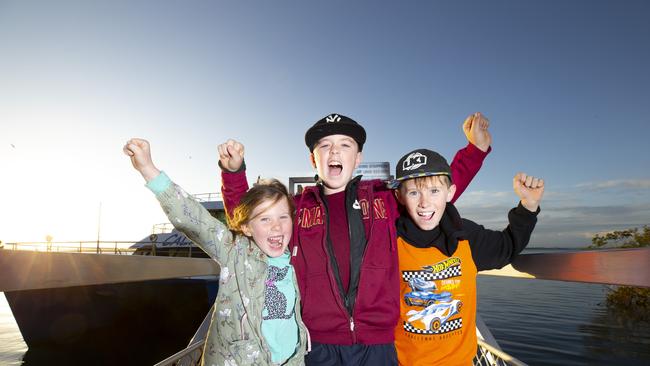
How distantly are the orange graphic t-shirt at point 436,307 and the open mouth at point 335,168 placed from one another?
1.95 feet

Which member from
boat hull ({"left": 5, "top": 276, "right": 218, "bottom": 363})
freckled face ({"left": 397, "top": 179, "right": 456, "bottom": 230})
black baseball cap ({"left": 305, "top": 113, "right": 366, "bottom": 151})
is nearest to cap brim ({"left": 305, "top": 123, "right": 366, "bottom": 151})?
black baseball cap ({"left": 305, "top": 113, "right": 366, "bottom": 151})

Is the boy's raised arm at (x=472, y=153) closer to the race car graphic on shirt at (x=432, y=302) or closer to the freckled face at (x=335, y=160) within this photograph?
the race car graphic on shirt at (x=432, y=302)

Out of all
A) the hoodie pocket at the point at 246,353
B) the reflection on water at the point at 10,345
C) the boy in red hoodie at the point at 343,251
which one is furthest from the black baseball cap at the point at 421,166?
the reflection on water at the point at 10,345

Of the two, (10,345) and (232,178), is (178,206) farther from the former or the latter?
(10,345)

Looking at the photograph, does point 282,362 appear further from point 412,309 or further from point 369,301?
point 412,309

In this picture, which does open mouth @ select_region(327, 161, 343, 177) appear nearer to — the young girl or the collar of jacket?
the young girl

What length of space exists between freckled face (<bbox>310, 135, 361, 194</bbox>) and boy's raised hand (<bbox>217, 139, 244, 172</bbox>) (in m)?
0.48

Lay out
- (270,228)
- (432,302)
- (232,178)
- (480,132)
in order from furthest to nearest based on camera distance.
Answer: (480,132)
(232,178)
(432,302)
(270,228)

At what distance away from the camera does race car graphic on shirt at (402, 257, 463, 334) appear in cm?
199

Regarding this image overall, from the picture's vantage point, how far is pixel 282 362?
1.74 metres

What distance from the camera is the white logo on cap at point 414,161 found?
2.06 metres

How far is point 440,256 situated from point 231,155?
141 centimetres

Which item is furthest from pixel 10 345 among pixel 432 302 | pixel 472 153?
pixel 472 153

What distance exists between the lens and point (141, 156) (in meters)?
1.59
